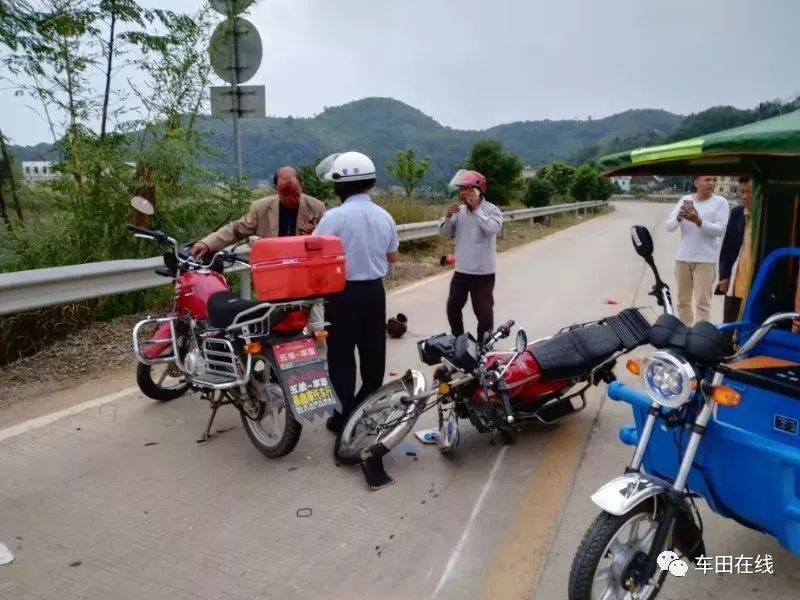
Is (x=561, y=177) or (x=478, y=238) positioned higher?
(x=478, y=238)

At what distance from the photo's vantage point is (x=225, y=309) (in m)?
3.97

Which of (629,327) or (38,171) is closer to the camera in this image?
(629,327)

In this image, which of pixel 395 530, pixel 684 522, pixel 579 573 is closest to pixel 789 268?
pixel 684 522

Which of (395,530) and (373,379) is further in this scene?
(373,379)

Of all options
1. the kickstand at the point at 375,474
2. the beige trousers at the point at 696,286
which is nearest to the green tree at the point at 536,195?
the beige trousers at the point at 696,286

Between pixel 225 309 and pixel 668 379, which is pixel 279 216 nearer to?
pixel 225 309

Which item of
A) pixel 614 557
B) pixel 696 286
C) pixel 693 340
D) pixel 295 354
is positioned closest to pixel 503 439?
pixel 295 354

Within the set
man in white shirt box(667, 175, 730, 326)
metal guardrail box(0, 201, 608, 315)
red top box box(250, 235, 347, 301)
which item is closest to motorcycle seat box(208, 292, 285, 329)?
red top box box(250, 235, 347, 301)

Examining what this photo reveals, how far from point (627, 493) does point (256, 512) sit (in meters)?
1.91

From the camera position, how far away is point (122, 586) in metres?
2.79

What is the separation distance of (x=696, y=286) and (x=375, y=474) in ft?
12.7

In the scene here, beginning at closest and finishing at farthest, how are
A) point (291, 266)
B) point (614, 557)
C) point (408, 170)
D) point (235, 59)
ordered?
point (614, 557) → point (291, 266) → point (235, 59) → point (408, 170)

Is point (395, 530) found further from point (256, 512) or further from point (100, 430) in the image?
point (100, 430)

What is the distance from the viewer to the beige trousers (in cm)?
598
